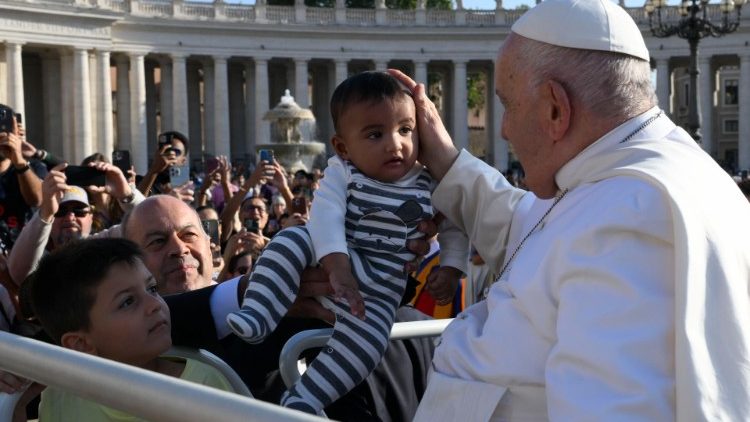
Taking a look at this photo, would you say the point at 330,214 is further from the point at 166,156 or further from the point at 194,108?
the point at 194,108

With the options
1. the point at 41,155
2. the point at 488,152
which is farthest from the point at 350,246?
the point at 488,152

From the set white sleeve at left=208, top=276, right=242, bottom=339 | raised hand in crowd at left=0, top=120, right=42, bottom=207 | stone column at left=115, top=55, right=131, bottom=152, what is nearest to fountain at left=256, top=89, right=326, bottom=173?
stone column at left=115, top=55, right=131, bottom=152

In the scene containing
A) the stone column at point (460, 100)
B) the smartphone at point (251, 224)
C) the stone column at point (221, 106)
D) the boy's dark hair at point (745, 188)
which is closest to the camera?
the boy's dark hair at point (745, 188)

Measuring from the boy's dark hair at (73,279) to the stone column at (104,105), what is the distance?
59729 mm

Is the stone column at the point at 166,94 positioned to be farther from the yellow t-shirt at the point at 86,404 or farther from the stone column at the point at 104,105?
the yellow t-shirt at the point at 86,404

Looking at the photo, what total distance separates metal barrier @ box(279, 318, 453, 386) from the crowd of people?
71 mm

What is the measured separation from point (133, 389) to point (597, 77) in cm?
141

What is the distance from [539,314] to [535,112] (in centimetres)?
57

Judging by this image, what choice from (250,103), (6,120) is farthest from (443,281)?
(250,103)

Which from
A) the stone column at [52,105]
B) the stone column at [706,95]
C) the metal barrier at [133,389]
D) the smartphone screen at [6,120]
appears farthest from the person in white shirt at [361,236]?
the stone column at [706,95]

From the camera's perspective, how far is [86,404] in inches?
137

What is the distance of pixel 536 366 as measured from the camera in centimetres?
250

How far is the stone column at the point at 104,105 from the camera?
61594 mm

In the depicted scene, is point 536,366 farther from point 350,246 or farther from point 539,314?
point 350,246
